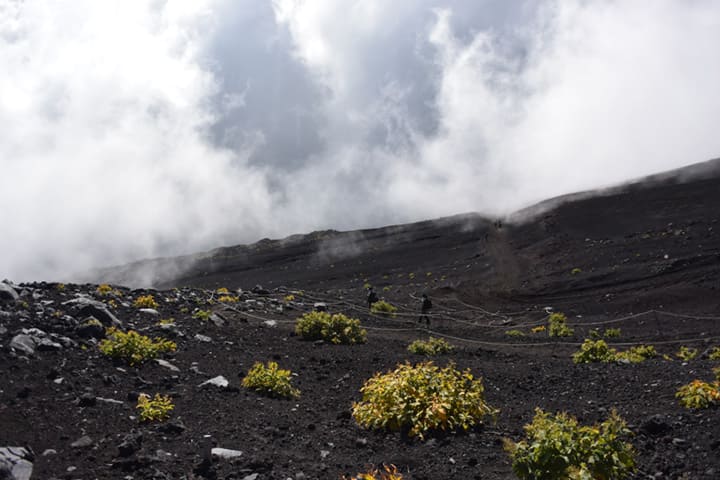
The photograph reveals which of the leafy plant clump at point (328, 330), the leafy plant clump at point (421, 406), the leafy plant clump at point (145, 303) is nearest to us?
the leafy plant clump at point (421, 406)

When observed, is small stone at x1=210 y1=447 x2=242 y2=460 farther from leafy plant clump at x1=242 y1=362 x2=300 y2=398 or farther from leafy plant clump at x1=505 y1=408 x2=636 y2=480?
leafy plant clump at x1=505 y1=408 x2=636 y2=480

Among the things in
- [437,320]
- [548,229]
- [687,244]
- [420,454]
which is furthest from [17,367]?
[548,229]

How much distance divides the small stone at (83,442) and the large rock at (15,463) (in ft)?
1.35

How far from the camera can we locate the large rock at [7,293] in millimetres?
10198

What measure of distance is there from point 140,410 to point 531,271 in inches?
1368

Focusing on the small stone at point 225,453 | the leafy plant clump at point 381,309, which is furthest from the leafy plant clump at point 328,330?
the leafy plant clump at point 381,309

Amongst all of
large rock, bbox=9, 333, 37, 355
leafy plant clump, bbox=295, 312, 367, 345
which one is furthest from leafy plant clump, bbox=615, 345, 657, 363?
large rock, bbox=9, 333, 37, 355

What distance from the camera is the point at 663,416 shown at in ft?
17.7

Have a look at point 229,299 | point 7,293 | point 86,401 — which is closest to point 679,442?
point 86,401

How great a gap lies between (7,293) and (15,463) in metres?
6.87

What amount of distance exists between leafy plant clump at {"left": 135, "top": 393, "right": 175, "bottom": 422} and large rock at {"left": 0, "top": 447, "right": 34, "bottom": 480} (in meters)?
1.33

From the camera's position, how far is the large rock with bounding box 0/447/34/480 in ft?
14.7

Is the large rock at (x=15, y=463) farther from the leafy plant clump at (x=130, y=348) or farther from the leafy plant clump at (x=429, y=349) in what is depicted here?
the leafy plant clump at (x=429, y=349)

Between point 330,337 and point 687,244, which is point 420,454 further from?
point 687,244
